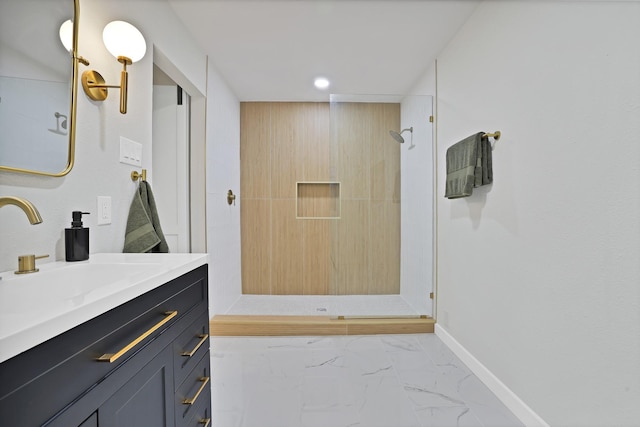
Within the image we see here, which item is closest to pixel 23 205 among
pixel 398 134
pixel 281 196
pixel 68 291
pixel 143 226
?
pixel 68 291

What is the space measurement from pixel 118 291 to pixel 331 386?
1.58 metres

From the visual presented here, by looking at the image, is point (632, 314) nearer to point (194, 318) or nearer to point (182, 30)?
point (194, 318)

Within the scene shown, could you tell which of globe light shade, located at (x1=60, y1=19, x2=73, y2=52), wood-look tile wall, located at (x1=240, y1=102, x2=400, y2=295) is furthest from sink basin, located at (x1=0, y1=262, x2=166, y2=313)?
wood-look tile wall, located at (x1=240, y1=102, x2=400, y2=295)

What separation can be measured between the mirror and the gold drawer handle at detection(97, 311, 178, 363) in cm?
66

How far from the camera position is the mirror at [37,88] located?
0.95 m

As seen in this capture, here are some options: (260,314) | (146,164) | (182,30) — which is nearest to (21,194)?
(146,164)

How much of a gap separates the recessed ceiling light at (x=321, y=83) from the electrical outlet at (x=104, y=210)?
Answer: 2.31m

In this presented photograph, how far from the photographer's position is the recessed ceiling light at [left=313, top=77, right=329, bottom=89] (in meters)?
3.08

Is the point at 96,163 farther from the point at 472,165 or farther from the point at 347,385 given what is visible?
the point at 472,165

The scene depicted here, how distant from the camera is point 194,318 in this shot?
1115 mm

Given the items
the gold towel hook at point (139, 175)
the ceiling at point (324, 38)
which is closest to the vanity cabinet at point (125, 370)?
the gold towel hook at point (139, 175)

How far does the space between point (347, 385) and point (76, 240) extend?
5.28ft

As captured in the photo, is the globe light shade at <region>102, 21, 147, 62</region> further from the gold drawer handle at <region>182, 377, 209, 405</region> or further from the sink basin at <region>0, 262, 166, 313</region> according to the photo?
the gold drawer handle at <region>182, 377, 209, 405</region>

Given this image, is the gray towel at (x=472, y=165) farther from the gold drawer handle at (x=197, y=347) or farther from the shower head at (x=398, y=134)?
the gold drawer handle at (x=197, y=347)
